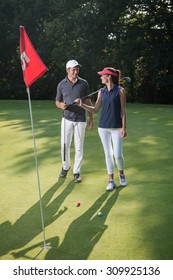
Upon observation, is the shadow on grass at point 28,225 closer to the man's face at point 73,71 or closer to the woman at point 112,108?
the woman at point 112,108

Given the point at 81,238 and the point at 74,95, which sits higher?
the point at 74,95

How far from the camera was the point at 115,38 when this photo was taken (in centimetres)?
2991

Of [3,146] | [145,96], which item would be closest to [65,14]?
[145,96]

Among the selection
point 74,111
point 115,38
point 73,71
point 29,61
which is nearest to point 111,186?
point 74,111

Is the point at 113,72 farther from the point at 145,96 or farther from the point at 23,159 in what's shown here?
the point at 145,96

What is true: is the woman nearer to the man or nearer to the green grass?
the man

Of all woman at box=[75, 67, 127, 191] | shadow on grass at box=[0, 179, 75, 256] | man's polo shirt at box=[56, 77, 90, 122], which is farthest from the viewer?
man's polo shirt at box=[56, 77, 90, 122]

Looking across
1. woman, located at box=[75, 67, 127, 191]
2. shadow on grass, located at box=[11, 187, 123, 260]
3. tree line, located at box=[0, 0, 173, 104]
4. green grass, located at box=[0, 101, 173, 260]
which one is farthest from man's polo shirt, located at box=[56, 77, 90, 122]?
tree line, located at box=[0, 0, 173, 104]

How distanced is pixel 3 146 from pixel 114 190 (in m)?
5.09

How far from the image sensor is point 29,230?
18.5 feet

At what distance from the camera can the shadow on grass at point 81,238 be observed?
4824mm

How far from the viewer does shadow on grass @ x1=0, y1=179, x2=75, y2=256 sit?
17.2 ft

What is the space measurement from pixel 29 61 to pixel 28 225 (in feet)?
6.97

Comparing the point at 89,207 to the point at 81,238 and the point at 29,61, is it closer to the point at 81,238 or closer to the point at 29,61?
the point at 81,238
